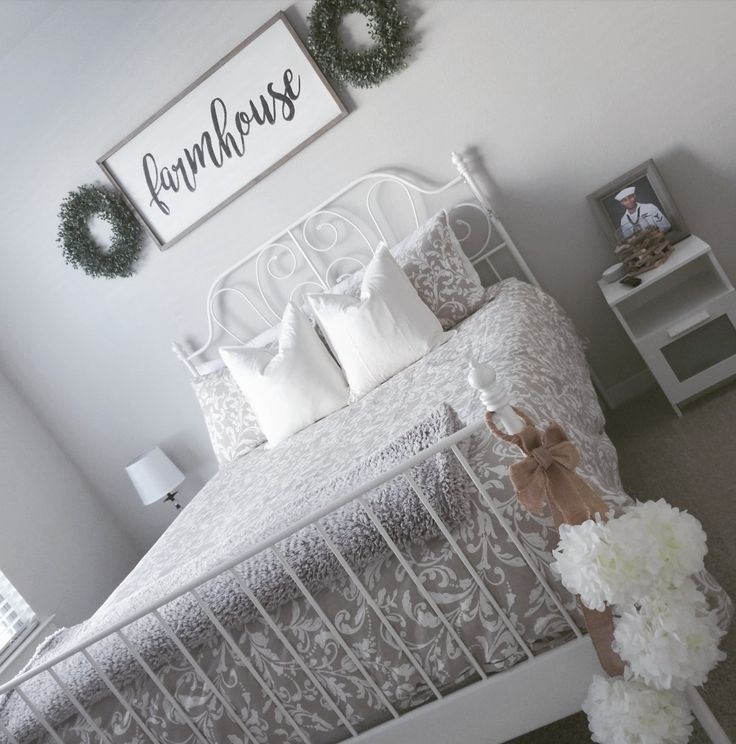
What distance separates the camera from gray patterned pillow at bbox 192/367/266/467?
10.0ft

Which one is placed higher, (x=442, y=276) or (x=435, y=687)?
(x=442, y=276)

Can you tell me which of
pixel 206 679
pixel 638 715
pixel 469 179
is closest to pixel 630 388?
pixel 469 179

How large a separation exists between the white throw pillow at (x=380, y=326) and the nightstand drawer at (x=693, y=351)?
2.30 ft

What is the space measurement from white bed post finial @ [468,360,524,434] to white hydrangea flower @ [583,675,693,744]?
1.48 feet

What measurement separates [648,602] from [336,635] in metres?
0.56

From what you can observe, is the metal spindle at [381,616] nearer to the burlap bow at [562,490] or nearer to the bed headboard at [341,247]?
the burlap bow at [562,490]

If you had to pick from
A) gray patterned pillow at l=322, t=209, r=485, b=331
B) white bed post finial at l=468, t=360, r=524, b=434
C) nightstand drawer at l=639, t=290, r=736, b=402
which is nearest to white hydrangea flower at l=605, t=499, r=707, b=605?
white bed post finial at l=468, t=360, r=524, b=434

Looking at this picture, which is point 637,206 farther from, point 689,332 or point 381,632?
point 381,632

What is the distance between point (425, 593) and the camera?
1.42 m

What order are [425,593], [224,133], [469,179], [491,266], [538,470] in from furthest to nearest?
[224,133] → [491,266] → [469,179] → [425,593] → [538,470]

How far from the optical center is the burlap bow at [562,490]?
4.29ft

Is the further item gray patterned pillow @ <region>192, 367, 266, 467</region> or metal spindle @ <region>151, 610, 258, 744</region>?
gray patterned pillow @ <region>192, 367, 266, 467</region>

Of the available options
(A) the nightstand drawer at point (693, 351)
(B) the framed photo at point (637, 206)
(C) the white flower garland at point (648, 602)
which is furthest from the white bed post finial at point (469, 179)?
(C) the white flower garland at point (648, 602)

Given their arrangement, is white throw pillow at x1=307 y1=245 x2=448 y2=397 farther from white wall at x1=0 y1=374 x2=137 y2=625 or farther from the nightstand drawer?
white wall at x1=0 y1=374 x2=137 y2=625
